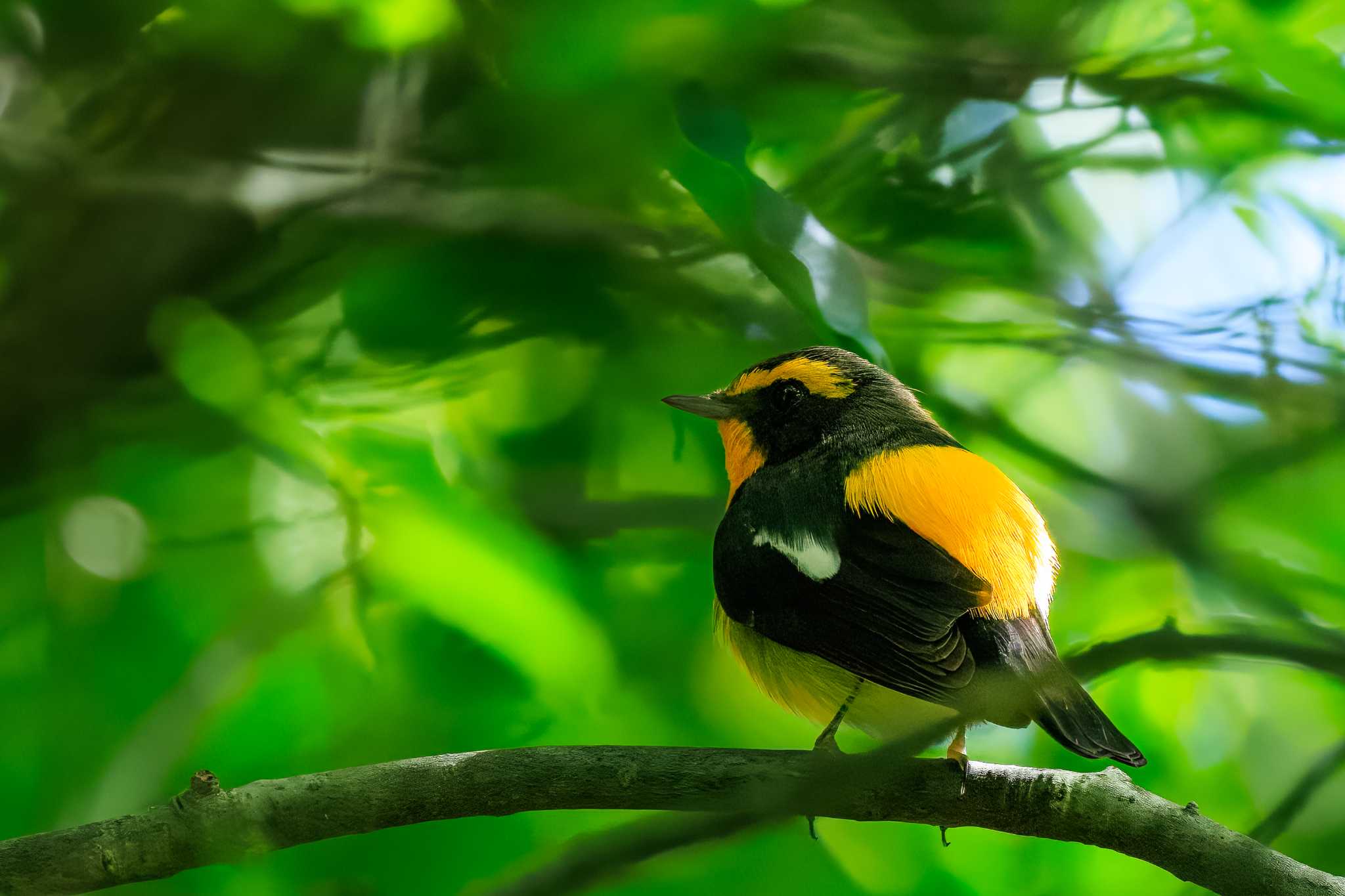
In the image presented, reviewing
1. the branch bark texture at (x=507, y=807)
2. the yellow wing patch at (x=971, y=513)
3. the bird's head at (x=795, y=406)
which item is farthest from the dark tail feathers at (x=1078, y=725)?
the bird's head at (x=795, y=406)

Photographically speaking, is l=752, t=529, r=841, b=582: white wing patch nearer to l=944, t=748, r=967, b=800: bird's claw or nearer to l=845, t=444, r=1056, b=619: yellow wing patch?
l=845, t=444, r=1056, b=619: yellow wing patch

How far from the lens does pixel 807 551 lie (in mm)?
2873

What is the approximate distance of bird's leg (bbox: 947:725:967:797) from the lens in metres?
2.49

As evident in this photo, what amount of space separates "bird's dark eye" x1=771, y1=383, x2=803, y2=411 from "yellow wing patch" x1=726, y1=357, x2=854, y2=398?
24 millimetres

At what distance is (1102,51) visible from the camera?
12.9ft

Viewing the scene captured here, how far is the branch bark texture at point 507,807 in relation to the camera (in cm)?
226

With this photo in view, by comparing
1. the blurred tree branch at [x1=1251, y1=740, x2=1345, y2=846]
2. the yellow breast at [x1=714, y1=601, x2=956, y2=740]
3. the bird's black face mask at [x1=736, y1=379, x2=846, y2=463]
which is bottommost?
the blurred tree branch at [x1=1251, y1=740, x2=1345, y2=846]

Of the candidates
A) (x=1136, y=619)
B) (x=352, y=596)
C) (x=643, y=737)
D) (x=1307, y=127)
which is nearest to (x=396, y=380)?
(x=352, y=596)

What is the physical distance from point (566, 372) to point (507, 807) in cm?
178

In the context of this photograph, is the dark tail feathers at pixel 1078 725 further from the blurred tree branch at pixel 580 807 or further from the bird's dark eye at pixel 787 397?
the bird's dark eye at pixel 787 397

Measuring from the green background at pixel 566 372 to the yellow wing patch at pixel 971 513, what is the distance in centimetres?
42

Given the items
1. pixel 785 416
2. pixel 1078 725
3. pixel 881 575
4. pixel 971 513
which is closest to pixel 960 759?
pixel 1078 725

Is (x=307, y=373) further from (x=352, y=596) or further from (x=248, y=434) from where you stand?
(x=352, y=596)

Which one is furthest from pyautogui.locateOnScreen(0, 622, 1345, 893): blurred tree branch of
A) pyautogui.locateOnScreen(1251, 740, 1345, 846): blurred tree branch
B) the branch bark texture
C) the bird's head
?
the bird's head
